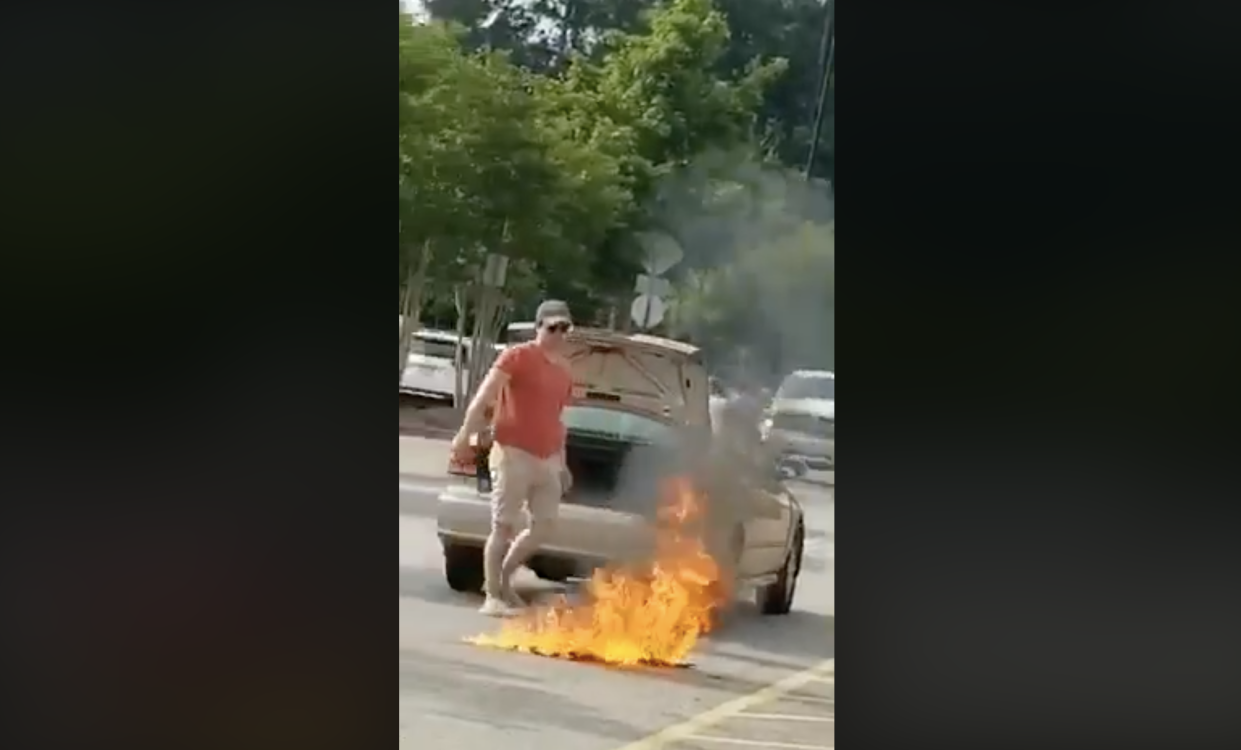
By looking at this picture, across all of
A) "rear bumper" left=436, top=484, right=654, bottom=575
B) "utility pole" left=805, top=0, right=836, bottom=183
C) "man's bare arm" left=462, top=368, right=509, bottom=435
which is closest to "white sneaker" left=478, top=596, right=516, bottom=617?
"rear bumper" left=436, top=484, right=654, bottom=575

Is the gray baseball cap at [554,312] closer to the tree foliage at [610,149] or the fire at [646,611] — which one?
the tree foliage at [610,149]

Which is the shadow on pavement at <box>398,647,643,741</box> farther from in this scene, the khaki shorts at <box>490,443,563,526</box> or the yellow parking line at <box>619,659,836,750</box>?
the khaki shorts at <box>490,443,563,526</box>

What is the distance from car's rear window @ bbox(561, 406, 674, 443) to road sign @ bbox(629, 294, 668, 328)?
20 centimetres

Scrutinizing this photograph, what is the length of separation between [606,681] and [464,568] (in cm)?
37

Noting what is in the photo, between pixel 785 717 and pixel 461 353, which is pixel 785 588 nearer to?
pixel 785 717

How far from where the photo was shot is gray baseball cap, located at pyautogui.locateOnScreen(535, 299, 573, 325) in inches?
119

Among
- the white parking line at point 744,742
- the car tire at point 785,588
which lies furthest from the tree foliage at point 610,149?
the white parking line at point 744,742

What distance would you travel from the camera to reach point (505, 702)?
117 inches

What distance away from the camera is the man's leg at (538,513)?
3047 millimetres
